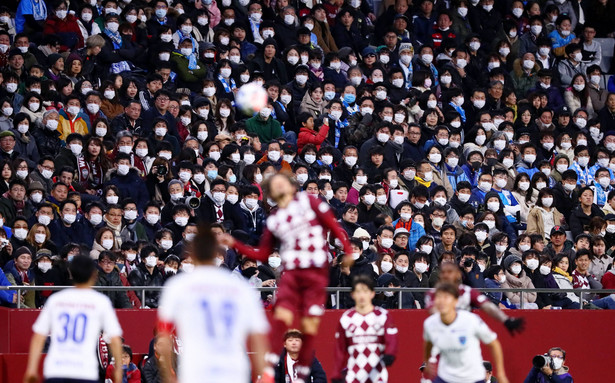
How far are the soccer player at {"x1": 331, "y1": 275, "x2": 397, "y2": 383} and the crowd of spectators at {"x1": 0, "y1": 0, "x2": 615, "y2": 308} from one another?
533cm

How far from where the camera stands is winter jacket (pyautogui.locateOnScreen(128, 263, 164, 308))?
18062 millimetres

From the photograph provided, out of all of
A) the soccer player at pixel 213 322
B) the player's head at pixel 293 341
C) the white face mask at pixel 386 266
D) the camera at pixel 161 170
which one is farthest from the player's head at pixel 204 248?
the camera at pixel 161 170

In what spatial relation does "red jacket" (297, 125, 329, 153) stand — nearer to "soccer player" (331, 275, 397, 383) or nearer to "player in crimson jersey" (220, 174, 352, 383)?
"soccer player" (331, 275, 397, 383)

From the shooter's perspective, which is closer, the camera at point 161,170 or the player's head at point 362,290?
the player's head at point 362,290

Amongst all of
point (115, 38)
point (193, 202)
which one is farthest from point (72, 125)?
point (115, 38)

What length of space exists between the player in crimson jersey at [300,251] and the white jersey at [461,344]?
1.14 m

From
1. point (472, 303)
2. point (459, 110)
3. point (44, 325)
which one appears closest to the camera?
point (44, 325)

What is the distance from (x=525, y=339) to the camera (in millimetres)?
19922

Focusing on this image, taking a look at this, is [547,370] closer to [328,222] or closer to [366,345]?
[366,345]

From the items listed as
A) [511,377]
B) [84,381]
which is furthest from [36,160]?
[84,381]

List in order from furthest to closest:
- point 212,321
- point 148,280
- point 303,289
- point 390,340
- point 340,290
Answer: point 340,290 < point 148,280 < point 390,340 < point 303,289 < point 212,321

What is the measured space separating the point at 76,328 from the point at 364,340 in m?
3.30

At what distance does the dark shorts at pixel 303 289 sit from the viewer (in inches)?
484

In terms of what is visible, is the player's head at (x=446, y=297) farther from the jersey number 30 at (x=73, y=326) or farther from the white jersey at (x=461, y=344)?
the jersey number 30 at (x=73, y=326)
